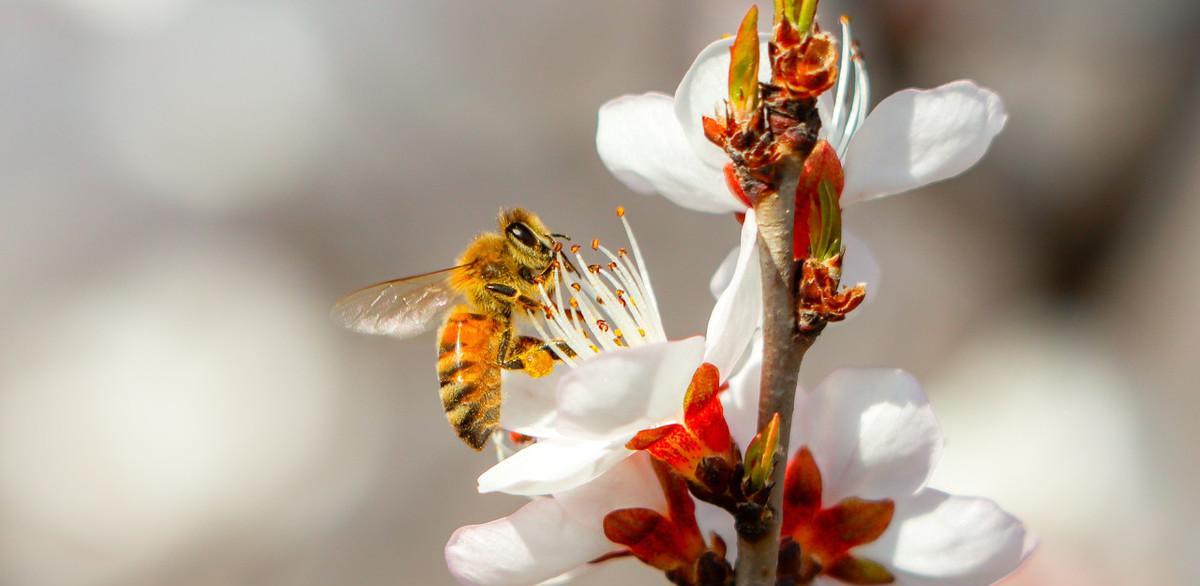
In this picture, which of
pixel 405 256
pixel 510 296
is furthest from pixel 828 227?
pixel 405 256

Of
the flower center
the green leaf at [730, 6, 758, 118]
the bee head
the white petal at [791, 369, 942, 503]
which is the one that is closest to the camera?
the green leaf at [730, 6, 758, 118]

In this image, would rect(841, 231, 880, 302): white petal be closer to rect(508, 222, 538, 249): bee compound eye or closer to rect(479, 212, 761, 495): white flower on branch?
rect(479, 212, 761, 495): white flower on branch

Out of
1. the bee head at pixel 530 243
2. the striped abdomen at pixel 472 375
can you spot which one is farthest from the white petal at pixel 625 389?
the bee head at pixel 530 243

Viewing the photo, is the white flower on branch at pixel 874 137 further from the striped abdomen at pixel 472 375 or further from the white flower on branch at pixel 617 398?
the striped abdomen at pixel 472 375

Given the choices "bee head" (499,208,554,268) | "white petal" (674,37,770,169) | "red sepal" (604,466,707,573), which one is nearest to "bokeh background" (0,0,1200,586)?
"bee head" (499,208,554,268)

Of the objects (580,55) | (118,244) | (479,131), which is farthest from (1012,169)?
(118,244)

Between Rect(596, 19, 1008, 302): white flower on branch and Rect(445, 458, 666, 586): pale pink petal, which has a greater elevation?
Rect(596, 19, 1008, 302): white flower on branch

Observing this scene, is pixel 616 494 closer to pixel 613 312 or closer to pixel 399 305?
pixel 613 312
